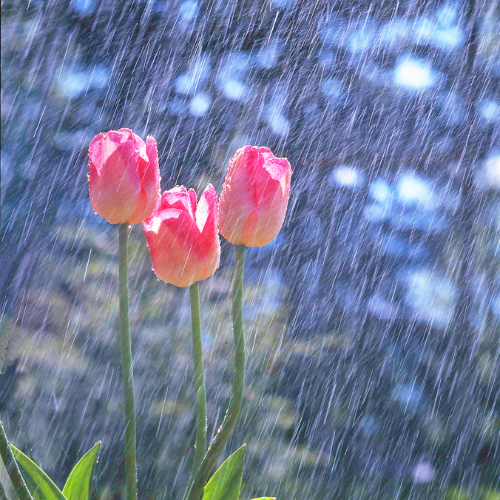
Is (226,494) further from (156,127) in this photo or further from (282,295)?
(156,127)

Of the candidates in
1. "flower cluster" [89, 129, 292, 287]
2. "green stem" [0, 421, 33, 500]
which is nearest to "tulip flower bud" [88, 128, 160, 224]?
"flower cluster" [89, 129, 292, 287]

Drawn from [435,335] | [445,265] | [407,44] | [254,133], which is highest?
[407,44]

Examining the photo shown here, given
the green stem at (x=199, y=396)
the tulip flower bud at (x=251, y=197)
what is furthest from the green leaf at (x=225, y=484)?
the tulip flower bud at (x=251, y=197)

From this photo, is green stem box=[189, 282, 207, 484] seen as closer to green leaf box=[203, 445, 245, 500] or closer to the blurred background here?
green leaf box=[203, 445, 245, 500]

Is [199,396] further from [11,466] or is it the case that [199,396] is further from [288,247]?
[288,247]

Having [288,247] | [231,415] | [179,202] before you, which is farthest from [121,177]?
[288,247]

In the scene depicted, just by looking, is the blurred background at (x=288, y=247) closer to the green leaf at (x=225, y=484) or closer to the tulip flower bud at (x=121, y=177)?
the green leaf at (x=225, y=484)

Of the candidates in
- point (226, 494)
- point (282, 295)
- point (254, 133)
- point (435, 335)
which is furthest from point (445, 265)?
point (226, 494)
